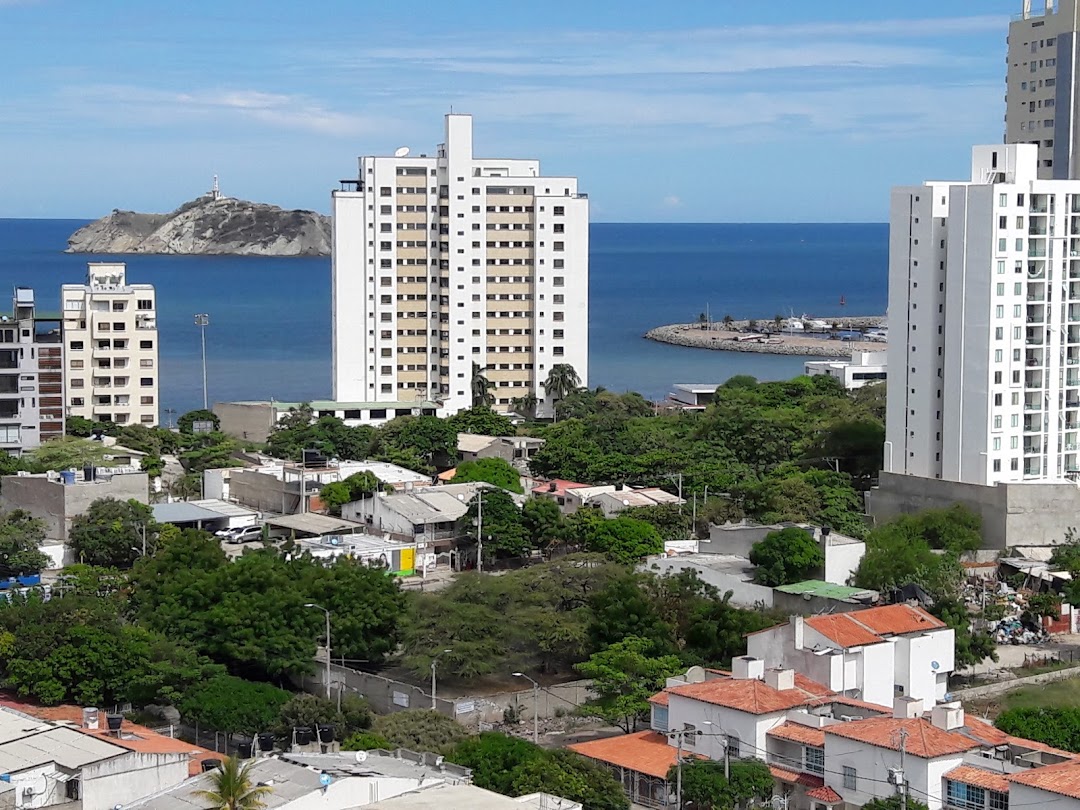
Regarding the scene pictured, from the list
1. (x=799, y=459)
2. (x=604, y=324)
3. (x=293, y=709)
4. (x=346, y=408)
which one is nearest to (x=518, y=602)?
(x=293, y=709)

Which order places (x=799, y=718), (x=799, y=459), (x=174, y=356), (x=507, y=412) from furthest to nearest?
(x=174, y=356) < (x=507, y=412) < (x=799, y=459) < (x=799, y=718)

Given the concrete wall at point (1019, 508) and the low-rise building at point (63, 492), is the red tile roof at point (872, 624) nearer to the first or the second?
the concrete wall at point (1019, 508)

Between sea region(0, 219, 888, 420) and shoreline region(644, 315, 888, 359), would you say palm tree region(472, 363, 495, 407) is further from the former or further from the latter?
shoreline region(644, 315, 888, 359)

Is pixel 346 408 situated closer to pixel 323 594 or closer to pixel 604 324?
pixel 323 594

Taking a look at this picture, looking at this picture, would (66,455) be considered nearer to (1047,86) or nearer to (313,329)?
(1047,86)

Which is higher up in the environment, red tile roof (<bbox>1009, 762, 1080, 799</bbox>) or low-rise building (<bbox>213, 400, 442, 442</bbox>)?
low-rise building (<bbox>213, 400, 442, 442</bbox>)

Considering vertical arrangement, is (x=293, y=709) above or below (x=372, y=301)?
below

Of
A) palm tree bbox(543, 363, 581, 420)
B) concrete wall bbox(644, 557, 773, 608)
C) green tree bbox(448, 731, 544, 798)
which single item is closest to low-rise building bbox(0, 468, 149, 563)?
concrete wall bbox(644, 557, 773, 608)
